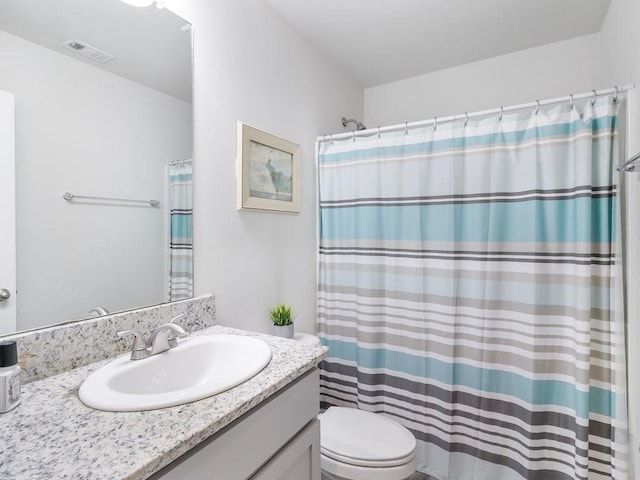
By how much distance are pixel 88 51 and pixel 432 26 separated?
5.69 feet

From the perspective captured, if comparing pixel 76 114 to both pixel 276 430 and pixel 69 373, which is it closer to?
pixel 69 373

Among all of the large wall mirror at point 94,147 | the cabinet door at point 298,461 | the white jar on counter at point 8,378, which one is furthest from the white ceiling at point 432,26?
the cabinet door at point 298,461

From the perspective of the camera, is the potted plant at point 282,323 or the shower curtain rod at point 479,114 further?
the potted plant at point 282,323

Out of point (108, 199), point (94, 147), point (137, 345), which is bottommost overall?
point (137, 345)

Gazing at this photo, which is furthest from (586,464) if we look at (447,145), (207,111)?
(207,111)

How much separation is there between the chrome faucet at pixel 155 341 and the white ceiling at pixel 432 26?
166cm

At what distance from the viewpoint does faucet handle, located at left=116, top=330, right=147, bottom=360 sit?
1.01m

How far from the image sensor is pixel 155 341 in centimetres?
105

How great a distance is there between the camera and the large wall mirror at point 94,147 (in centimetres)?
90

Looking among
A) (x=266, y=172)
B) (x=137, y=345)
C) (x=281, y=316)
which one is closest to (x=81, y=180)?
(x=137, y=345)

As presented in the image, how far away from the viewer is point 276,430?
0.90 m

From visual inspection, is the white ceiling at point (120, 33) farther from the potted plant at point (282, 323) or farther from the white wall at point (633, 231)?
the white wall at point (633, 231)

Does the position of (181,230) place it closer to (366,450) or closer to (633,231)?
(366,450)

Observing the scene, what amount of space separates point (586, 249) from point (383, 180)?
964 millimetres
